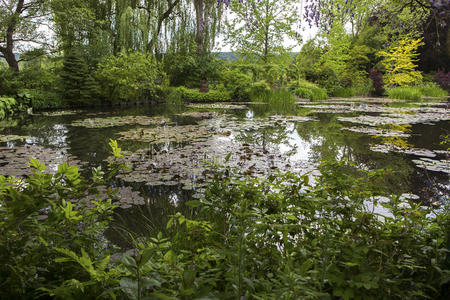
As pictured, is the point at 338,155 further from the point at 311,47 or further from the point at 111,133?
the point at 311,47

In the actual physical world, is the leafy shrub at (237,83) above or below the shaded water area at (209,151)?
above

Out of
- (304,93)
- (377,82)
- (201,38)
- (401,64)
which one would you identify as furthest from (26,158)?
(401,64)

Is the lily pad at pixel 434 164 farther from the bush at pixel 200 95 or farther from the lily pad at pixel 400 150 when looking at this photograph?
the bush at pixel 200 95

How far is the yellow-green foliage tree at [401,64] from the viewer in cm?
1914

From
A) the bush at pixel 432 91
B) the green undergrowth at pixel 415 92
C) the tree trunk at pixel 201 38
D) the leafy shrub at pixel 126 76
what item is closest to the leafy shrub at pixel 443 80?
the green undergrowth at pixel 415 92

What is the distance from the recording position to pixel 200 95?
1490cm

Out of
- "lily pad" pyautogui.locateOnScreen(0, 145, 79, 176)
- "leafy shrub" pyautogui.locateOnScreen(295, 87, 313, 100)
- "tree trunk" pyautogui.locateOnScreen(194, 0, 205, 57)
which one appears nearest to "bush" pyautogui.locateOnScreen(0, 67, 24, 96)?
"lily pad" pyautogui.locateOnScreen(0, 145, 79, 176)

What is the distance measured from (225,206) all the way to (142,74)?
38.6 feet

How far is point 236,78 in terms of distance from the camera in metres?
15.4

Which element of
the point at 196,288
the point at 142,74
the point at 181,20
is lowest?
the point at 196,288

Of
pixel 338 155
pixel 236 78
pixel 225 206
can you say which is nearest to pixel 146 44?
pixel 236 78

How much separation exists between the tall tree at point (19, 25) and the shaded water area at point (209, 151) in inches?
A: 259

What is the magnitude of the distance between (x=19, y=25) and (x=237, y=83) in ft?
33.5

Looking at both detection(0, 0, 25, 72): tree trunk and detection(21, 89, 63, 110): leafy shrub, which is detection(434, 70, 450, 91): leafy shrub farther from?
detection(0, 0, 25, 72): tree trunk
